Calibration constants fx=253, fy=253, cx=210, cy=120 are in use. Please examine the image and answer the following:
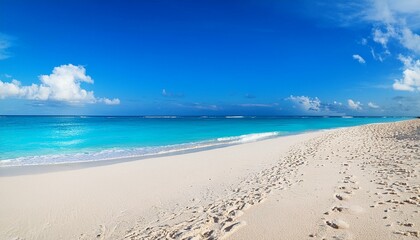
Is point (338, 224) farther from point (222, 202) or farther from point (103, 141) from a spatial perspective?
point (103, 141)

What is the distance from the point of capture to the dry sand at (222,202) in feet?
16.5

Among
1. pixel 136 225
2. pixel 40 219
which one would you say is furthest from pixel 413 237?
pixel 40 219

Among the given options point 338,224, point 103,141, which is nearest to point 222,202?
point 338,224

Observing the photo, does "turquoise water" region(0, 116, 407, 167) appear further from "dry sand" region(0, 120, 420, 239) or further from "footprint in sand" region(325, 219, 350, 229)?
"footprint in sand" region(325, 219, 350, 229)

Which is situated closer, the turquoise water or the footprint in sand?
the footprint in sand

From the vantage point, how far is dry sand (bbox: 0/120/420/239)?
5031 mm

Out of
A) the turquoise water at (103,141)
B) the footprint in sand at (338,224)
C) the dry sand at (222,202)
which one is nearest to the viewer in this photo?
the footprint in sand at (338,224)

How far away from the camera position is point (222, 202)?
22.4 ft

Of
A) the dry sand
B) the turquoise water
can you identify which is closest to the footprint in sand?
the dry sand

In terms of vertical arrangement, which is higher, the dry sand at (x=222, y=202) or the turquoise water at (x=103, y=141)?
the dry sand at (x=222, y=202)

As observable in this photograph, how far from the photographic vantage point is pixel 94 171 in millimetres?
10945

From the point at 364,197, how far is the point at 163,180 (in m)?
6.35

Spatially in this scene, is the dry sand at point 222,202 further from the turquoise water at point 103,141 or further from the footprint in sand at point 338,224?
the turquoise water at point 103,141

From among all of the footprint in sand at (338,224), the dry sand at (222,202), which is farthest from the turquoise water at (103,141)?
the footprint in sand at (338,224)
